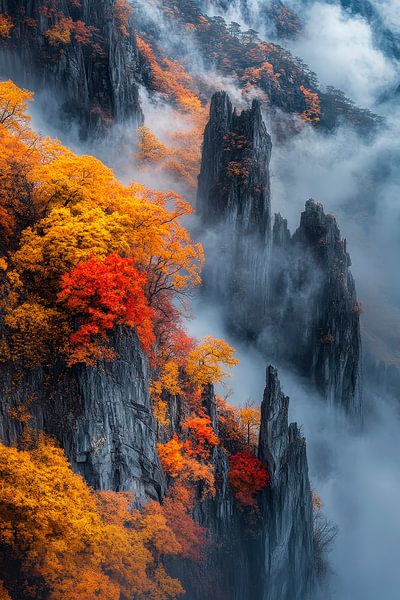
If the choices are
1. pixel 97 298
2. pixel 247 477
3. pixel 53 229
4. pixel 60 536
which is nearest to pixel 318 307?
pixel 247 477

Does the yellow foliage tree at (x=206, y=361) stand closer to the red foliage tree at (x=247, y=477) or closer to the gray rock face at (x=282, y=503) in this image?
the gray rock face at (x=282, y=503)

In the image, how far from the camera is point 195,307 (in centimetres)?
4934

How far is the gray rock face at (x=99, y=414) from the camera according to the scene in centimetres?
1922

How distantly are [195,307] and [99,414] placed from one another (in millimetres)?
29708

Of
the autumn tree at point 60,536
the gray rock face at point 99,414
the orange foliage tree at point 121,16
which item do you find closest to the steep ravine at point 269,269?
the orange foliage tree at point 121,16

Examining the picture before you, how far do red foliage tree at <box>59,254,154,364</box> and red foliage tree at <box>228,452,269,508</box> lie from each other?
1477cm

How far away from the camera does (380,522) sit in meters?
49.2

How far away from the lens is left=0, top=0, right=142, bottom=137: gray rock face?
49125 mm

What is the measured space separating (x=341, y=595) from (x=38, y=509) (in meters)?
38.5

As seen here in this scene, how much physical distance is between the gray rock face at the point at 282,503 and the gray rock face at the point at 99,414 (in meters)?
11.1

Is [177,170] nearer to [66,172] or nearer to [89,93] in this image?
[89,93]

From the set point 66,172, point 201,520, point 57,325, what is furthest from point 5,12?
point 201,520

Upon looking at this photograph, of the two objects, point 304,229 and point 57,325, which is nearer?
point 57,325

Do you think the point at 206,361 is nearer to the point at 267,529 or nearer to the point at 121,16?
the point at 267,529
